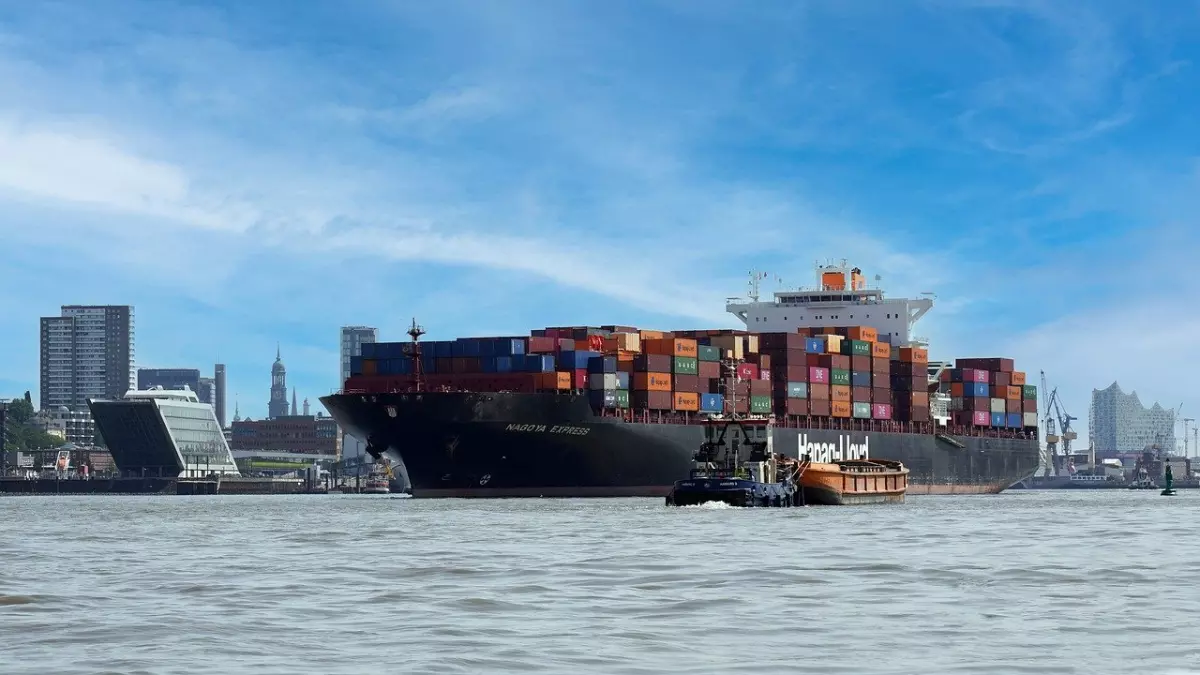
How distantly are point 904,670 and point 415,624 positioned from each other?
8.06 metres

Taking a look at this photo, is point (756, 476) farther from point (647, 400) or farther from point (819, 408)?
point (819, 408)

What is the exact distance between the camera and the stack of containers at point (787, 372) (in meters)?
113

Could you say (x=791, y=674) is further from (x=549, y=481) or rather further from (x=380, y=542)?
(x=549, y=481)

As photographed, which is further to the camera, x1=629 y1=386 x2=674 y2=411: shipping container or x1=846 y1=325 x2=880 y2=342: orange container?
x1=846 y1=325 x2=880 y2=342: orange container

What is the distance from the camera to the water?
2288 cm

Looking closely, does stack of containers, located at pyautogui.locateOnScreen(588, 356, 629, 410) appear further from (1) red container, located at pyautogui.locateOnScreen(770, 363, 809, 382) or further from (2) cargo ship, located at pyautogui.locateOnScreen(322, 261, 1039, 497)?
(1) red container, located at pyautogui.locateOnScreen(770, 363, 809, 382)

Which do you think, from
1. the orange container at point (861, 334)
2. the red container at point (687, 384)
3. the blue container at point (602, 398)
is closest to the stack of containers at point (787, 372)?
the red container at point (687, 384)

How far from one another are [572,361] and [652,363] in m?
6.11

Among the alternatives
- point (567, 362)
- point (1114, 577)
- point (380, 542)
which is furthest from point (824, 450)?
point (1114, 577)

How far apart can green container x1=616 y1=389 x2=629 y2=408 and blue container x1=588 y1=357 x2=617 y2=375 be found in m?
1.30

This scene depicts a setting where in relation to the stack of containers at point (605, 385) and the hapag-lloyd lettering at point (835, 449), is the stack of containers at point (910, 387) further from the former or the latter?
the stack of containers at point (605, 385)

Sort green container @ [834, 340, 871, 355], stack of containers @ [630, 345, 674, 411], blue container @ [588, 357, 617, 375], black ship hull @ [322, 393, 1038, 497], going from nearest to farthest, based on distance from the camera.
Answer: black ship hull @ [322, 393, 1038, 497], blue container @ [588, 357, 617, 375], stack of containers @ [630, 345, 674, 411], green container @ [834, 340, 871, 355]

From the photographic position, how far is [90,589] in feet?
107

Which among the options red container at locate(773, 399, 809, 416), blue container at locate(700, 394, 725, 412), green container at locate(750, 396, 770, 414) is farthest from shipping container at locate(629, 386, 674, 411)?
red container at locate(773, 399, 809, 416)
